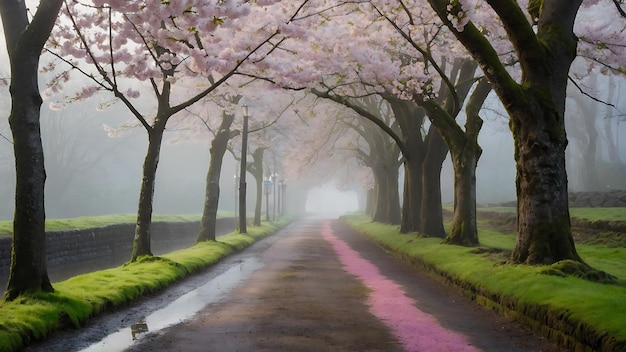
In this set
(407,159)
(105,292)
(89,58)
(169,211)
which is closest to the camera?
(105,292)

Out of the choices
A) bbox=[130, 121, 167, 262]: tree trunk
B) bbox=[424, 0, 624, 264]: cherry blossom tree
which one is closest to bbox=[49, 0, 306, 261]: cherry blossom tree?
bbox=[130, 121, 167, 262]: tree trunk

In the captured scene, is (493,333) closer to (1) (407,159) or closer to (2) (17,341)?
(2) (17,341)

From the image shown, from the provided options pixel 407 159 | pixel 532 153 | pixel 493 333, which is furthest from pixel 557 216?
pixel 407 159

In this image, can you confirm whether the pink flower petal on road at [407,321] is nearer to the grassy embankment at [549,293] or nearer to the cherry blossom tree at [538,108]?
the grassy embankment at [549,293]

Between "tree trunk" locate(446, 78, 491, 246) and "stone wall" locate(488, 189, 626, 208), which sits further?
"stone wall" locate(488, 189, 626, 208)

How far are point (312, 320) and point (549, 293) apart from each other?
3.71 m

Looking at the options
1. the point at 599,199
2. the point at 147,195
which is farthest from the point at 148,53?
the point at 599,199

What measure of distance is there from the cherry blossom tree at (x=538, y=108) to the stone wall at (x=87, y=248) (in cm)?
1392

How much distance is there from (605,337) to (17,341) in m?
6.82

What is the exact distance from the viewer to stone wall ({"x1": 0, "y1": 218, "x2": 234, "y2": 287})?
2019 centimetres

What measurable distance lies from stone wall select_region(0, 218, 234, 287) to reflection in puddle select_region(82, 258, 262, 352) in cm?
668

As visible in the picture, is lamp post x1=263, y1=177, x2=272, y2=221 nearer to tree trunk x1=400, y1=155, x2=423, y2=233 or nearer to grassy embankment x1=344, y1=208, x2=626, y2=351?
tree trunk x1=400, y1=155, x2=423, y2=233

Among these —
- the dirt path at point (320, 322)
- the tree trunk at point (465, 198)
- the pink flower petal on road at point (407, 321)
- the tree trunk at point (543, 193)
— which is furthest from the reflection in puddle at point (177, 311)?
the tree trunk at point (465, 198)

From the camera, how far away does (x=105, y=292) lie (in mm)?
11141
